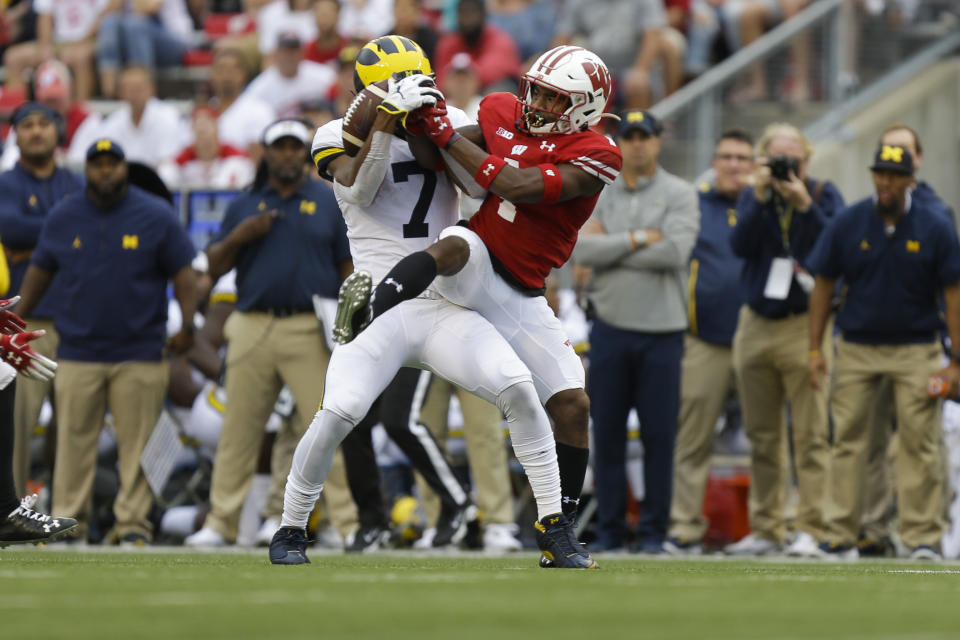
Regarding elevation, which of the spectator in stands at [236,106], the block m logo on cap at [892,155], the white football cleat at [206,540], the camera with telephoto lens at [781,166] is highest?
the spectator in stands at [236,106]

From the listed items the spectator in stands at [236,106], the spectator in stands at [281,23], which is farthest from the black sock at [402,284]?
the spectator in stands at [281,23]

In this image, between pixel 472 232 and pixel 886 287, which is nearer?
pixel 472 232

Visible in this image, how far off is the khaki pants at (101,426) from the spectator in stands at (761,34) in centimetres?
546

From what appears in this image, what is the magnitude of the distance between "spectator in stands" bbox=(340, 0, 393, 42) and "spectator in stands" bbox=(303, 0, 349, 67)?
0.78 feet

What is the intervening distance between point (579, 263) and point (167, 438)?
3.04m

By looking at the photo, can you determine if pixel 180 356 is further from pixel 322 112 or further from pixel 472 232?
pixel 472 232

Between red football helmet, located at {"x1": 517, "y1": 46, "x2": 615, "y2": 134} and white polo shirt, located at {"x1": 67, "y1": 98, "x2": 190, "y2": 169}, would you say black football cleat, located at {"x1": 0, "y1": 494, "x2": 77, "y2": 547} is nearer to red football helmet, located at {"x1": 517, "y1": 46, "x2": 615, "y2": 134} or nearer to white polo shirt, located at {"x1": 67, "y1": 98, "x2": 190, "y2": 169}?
red football helmet, located at {"x1": 517, "y1": 46, "x2": 615, "y2": 134}

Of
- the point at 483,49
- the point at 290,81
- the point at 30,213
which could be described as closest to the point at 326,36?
the point at 290,81

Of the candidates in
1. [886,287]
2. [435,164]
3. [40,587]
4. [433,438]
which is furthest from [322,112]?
[40,587]

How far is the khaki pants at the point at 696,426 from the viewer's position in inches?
441

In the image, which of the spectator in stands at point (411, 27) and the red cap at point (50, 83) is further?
the spectator in stands at point (411, 27)

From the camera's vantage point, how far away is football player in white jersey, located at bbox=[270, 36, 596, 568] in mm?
7062

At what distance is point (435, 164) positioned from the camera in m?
7.51

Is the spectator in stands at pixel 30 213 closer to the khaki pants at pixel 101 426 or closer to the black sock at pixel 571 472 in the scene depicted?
the khaki pants at pixel 101 426
